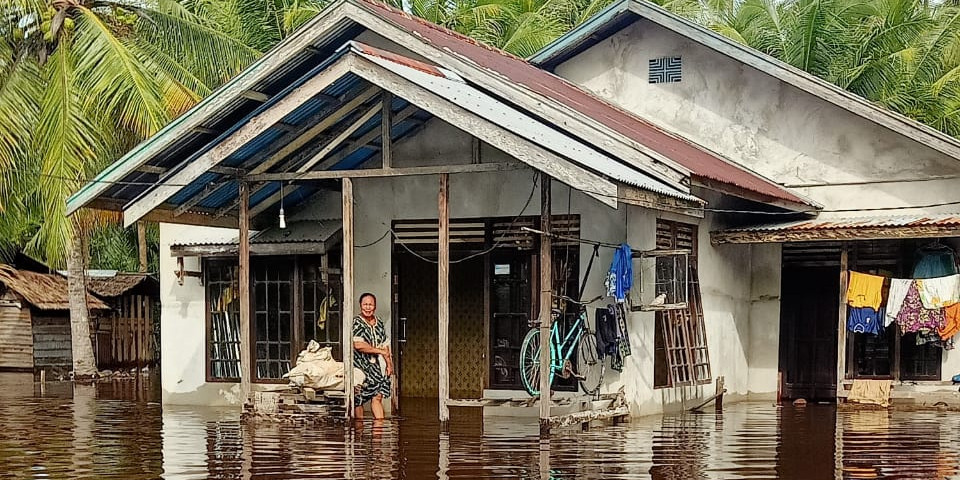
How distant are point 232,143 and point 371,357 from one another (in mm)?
2592

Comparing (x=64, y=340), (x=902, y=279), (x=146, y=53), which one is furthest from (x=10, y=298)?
(x=902, y=279)

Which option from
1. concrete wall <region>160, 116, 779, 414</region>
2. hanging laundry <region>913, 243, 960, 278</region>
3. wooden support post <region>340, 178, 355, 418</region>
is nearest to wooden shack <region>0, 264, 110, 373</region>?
concrete wall <region>160, 116, 779, 414</region>

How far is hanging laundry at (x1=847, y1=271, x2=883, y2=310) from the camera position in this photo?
14.2 meters

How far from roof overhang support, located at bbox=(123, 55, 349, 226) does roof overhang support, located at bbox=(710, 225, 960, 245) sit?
5220 millimetres

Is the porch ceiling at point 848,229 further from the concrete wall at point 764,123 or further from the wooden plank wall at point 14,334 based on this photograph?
the wooden plank wall at point 14,334

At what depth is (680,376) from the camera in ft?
44.7

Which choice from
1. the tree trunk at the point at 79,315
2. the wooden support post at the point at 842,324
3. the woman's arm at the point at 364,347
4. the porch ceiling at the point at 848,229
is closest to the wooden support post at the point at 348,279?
the woman's arm at the point at 364,347

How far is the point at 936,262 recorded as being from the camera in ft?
45.9

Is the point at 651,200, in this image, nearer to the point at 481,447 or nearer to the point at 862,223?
the point at 481,447

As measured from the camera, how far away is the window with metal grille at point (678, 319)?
13.1m

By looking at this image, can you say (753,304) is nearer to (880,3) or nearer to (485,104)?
(485,104)

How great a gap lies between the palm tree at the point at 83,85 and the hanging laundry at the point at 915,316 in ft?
35.7

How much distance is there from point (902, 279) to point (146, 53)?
492 inches

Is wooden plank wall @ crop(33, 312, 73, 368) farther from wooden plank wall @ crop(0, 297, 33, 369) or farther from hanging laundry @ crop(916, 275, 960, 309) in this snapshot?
hanging laundry @ crop(916, 275, 960, 309)
